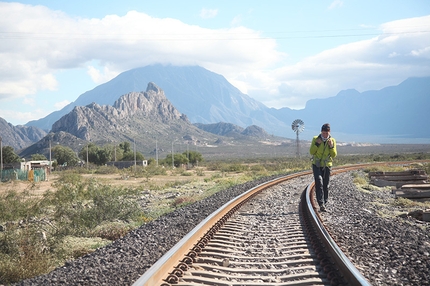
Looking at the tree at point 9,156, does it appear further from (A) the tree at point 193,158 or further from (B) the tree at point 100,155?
(A) the tree at point 193,158

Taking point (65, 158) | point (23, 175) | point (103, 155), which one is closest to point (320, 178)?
point (23, 175)

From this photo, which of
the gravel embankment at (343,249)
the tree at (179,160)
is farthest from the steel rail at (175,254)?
the tree at (179,160)

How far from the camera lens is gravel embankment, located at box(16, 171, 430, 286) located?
580 cm

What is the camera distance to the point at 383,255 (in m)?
6.91

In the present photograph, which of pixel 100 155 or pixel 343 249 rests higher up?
pixel 100 155

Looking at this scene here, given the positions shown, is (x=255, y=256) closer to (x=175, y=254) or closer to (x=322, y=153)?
(x=175, y=254)

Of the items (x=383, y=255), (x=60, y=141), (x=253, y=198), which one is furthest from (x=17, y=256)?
(x=60, y=141)

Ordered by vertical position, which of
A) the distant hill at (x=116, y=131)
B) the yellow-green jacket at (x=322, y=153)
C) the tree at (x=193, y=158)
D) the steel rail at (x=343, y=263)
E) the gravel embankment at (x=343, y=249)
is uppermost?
the distant hill at (x=116, y=131)

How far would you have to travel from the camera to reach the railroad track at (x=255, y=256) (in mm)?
5637

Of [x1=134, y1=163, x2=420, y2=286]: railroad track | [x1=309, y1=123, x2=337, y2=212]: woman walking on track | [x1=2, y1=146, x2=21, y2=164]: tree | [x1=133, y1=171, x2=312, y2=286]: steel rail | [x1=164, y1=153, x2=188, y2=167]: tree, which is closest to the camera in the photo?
[x1=133, y1=171, x2=312, y2=286]: steel rail

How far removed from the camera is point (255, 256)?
708 centimetres

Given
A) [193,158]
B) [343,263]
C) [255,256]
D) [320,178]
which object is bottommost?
[255,256]

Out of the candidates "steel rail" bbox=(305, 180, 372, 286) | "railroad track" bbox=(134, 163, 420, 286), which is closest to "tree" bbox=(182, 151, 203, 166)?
"railroad track" bbox=(134, 163, 420, 286)

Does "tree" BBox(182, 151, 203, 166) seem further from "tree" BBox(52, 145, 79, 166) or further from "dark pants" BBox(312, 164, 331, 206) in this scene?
"dark pants" BBox(312, 164, 331, 206)
